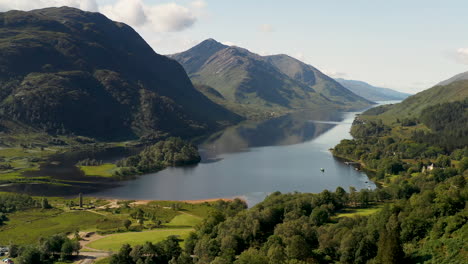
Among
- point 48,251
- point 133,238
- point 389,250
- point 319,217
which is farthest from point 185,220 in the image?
point 389,250

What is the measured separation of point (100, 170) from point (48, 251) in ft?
344

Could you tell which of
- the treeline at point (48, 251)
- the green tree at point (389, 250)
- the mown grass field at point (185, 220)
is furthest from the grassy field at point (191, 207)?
the green tree at point (389, 250)

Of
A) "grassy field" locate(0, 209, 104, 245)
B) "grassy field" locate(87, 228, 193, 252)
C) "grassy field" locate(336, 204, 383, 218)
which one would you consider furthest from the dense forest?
"grassy field" locate(0, 209, 104, 245)

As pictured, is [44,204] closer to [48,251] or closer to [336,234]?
[48,251]

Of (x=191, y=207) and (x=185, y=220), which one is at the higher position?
(x=191, y=207)

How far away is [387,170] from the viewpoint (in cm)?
16625

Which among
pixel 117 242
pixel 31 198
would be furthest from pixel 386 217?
pixel 31 198

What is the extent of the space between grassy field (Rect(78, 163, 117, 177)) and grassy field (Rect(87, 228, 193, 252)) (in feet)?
284

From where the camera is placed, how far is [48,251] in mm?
83438

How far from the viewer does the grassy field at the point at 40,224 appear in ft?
320

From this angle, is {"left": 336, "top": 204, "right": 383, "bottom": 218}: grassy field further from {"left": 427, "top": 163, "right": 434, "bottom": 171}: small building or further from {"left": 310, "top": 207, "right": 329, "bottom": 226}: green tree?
{"left": 427, "top": 163, "right": 434, "bottom": 171}: small building

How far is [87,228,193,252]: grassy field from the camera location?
8879cm

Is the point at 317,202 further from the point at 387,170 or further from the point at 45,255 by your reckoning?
the point at 387,170

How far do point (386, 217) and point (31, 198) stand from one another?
4294 inches
